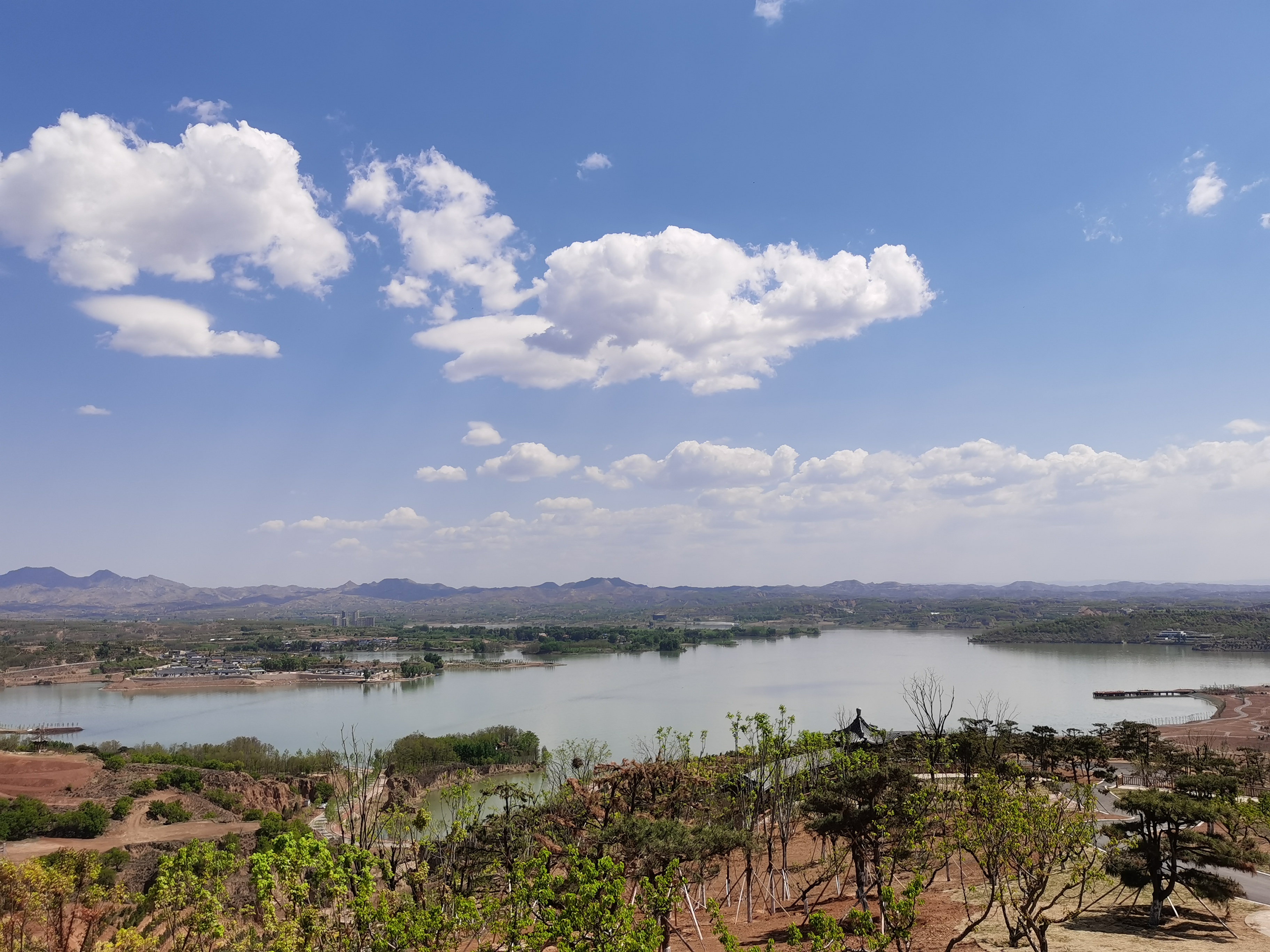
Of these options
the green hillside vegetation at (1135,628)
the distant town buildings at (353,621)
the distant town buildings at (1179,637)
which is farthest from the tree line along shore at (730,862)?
the distant town buildings at (353,621)

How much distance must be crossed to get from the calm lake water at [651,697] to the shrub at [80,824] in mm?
12050

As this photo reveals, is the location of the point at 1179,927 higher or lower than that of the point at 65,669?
higher

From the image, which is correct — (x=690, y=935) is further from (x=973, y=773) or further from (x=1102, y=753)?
(x=1102, y=753)

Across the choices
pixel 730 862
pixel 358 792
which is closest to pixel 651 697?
pixel 358 792

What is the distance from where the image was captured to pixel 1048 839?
5.86 m

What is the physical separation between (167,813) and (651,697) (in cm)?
2762

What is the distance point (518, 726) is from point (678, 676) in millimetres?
20955

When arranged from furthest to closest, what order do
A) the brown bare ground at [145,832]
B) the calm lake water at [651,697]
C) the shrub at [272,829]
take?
the calm lake water at [651,697]
the brown bare ground at [145,832]
the shrub at [272,829]

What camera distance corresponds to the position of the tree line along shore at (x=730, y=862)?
501 centimetres

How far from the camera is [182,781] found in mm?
24891

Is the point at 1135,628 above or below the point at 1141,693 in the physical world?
above

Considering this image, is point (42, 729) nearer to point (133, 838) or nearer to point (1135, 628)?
point (133, 838)

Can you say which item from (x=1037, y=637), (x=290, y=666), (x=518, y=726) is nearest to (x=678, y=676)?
(x=518, y=726)

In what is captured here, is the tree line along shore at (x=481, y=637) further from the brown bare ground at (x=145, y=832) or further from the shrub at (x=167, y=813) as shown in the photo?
the shrub at (x=167, y=813)
